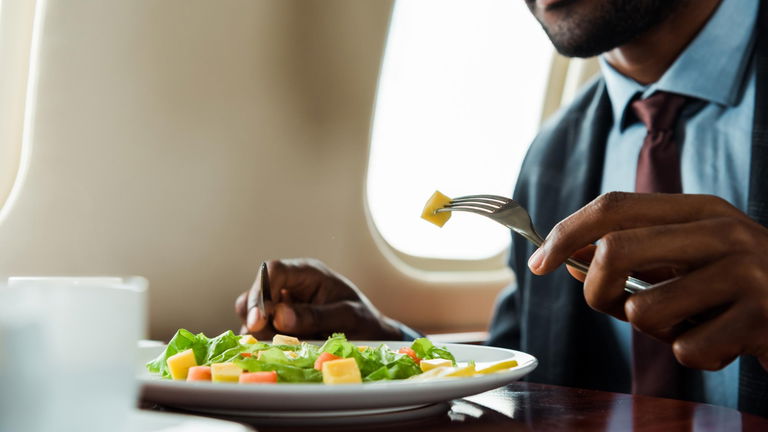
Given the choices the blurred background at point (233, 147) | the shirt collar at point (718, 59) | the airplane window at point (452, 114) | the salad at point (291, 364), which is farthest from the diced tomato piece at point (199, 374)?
the airplane window at point (452, 114)

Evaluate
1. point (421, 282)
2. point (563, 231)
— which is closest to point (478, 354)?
point (563, 231)

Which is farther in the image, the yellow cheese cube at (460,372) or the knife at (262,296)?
the knife at (262,296)

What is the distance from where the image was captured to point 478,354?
2.93 ft

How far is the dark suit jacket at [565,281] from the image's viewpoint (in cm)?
158

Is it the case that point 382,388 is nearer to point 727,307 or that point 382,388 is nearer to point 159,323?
point 727,307

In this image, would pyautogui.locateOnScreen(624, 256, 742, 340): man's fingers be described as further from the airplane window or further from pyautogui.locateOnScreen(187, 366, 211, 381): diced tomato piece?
the airplane window

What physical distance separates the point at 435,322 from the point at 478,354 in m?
1.39

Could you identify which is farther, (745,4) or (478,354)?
(745,4)

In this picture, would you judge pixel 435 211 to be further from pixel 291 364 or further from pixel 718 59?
pixel 718 59

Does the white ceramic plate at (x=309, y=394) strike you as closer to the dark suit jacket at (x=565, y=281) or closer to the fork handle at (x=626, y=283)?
the fork handle at (x=626, y=283)

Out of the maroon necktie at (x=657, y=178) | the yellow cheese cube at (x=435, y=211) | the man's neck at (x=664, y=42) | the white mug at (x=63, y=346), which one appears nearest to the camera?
the white mug at (x=63, y=346)

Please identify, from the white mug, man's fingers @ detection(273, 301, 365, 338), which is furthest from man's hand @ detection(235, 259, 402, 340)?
the white mug

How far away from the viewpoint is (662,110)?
1.54 m

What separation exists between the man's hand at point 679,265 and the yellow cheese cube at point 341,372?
9.7 inches
